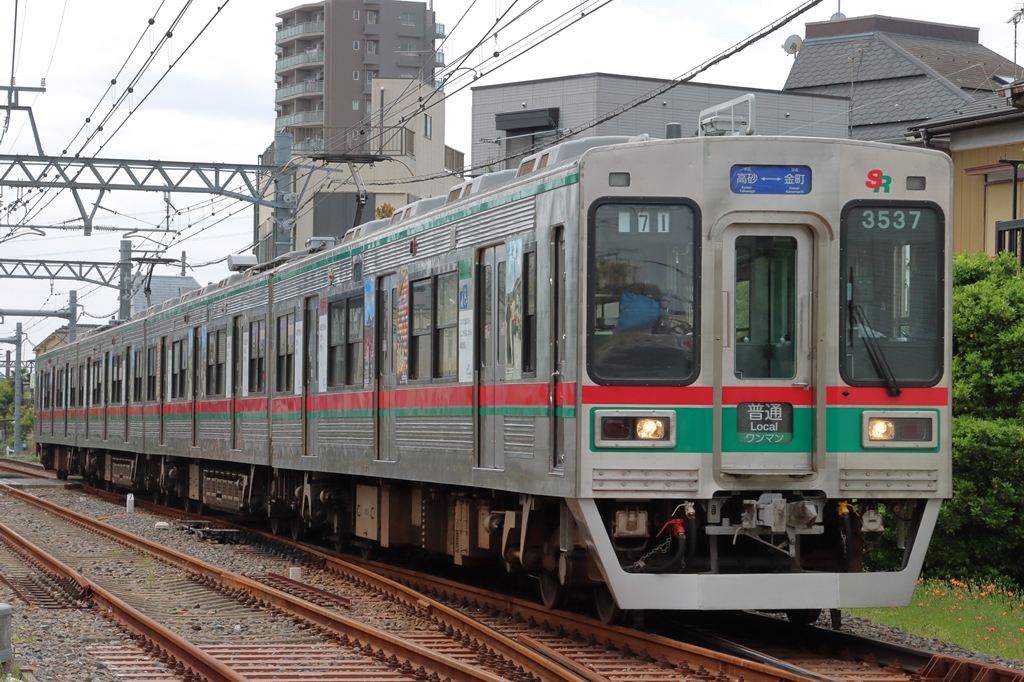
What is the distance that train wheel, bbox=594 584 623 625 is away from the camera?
29.4ft

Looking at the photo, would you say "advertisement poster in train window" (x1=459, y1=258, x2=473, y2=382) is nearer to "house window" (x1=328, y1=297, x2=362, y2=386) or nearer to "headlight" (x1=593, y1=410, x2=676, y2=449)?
"headlight" (x1=593, y1=410, x2=676, y2=449)

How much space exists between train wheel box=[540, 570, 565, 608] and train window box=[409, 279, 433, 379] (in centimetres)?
222

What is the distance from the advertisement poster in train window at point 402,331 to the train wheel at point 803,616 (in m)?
3.84

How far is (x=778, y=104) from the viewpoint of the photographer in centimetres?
4356

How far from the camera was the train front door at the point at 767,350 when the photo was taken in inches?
339

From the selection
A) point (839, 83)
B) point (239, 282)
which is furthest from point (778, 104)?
point (239, 282)

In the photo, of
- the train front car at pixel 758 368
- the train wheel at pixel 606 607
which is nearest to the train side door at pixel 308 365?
the train wheel at pixel 606 607

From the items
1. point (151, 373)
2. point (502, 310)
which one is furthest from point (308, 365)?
point (151, 373)

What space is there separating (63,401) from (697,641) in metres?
28.1

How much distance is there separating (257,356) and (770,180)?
9635mm

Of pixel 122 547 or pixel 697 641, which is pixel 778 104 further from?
pixel 697 641

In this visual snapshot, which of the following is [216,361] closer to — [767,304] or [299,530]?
[299,530]

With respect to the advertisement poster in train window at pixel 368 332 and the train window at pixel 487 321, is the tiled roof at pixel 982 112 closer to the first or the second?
the advertisement poster in train window at pixel 368 332

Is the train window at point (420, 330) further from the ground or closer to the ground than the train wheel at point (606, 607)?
further from the ground
